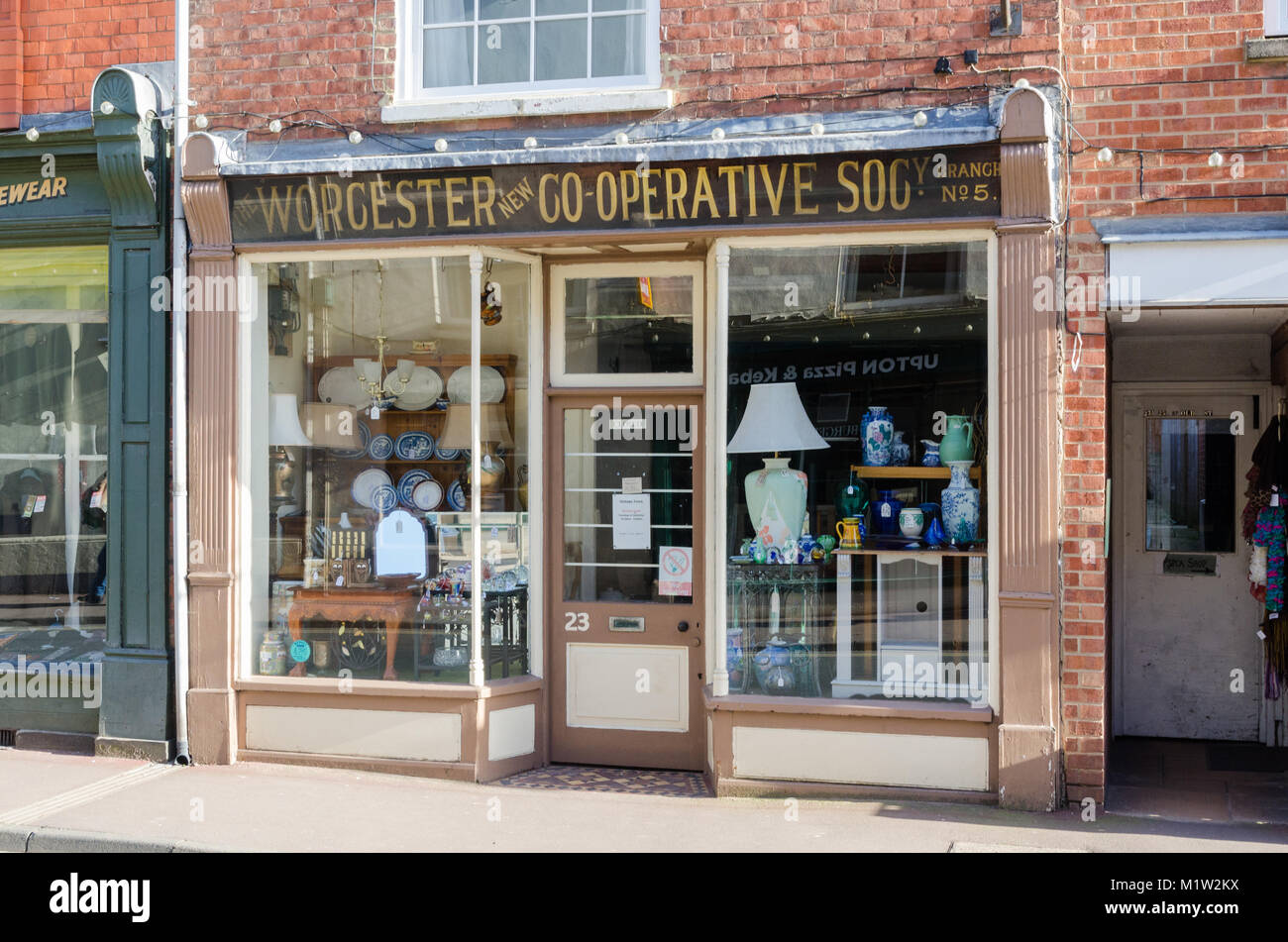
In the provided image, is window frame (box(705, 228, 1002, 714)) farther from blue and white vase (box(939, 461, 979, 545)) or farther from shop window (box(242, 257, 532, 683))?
shop window (box(242, 257, 532, 683))

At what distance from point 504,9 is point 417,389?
8.27ft

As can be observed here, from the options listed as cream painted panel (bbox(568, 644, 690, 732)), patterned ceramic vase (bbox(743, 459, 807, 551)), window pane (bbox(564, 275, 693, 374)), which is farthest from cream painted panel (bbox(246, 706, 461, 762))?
window pane (bbox(564, 275, 693, 374))

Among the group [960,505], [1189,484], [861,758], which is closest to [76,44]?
[960,505]

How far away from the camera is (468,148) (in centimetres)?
721

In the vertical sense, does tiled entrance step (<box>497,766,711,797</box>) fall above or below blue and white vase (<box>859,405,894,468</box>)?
below

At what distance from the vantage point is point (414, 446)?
7.76m

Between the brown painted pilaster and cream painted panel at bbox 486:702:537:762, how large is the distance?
5.72ft

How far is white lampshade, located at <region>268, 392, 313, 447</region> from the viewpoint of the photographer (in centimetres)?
786

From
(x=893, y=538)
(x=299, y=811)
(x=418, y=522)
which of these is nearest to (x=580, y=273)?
(x=418, y=522)

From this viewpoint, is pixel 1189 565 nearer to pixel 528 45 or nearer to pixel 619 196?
pixel 619 196

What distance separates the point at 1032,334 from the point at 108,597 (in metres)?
6.15

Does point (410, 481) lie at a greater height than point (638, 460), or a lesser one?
lesser

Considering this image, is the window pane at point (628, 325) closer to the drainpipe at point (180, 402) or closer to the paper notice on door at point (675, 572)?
the paper notice on door at point (675, 572)

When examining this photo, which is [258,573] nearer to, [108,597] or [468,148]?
[108,597]
